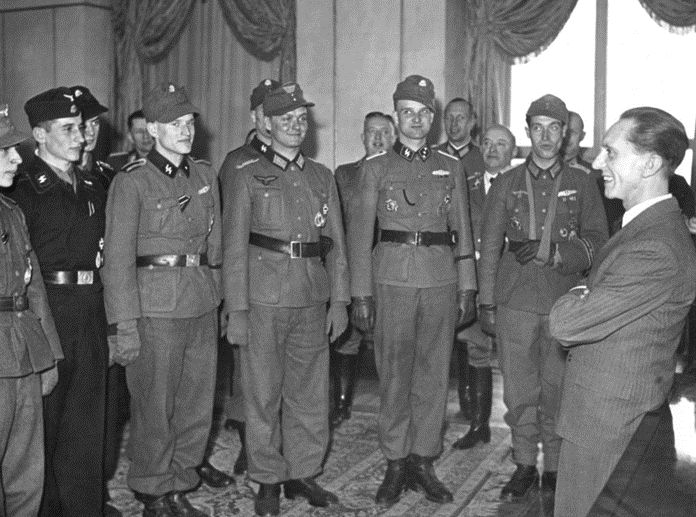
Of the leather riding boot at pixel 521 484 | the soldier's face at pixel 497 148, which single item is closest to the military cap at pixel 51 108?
the leather riding boot at pixel 521 484

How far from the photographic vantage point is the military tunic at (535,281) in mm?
3859

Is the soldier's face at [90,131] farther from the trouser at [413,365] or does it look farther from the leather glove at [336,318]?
the trouser at [413,365]

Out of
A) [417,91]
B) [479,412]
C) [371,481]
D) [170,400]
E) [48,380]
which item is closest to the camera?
[48,380]

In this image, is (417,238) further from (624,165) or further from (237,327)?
(624,165)

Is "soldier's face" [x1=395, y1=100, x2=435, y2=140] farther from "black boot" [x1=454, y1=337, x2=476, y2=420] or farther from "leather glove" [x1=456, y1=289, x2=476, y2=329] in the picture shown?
"black boot" [x1=454, y1=337, x2=476, y2=420]

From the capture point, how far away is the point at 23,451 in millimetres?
2879

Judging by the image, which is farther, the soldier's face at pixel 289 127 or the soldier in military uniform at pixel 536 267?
the soldier in military uniform at pixel 536 267

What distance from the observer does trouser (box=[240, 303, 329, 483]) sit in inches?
147

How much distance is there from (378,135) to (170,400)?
2.67 meters

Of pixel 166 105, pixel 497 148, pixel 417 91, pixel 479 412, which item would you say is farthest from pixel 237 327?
pixel 497 148

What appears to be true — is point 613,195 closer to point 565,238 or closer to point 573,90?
point 565,238

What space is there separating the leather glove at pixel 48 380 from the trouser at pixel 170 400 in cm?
48

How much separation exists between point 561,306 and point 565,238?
5.77 feet

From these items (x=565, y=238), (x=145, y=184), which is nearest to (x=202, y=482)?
(x=145, y=184)
